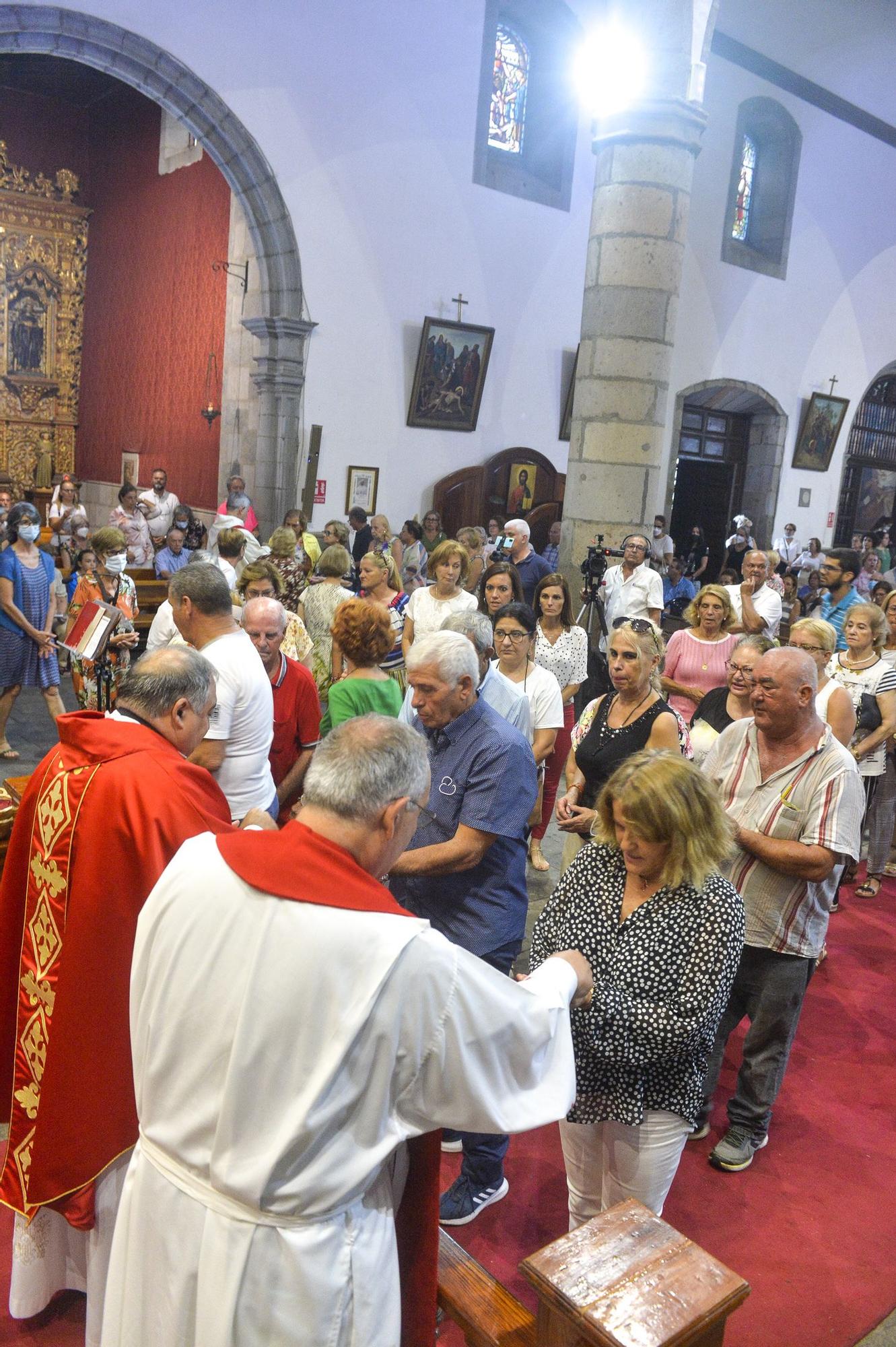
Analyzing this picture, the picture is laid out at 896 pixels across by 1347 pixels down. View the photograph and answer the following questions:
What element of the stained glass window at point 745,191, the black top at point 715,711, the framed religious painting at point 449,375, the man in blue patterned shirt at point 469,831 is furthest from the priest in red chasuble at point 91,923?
the stained glass window at point 745,191

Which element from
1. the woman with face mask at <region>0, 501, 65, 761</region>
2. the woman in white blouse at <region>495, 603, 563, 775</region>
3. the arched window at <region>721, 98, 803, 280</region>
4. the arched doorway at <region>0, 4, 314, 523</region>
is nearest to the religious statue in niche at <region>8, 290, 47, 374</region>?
the arched doorway at <region>0, 4, 314, 523</region>

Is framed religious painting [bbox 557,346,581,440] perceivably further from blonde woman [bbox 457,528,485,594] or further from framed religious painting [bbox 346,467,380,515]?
blonde woman [bbox 457,528,485,594]

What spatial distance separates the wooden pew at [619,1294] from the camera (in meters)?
1.28

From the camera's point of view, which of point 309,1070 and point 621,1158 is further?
point 621,1158

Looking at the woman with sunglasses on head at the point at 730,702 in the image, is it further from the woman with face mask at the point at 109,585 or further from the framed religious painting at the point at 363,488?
the framed religious painting at the point at 363,488

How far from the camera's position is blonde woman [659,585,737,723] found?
16.5ft

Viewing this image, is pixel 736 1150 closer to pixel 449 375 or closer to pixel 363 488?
pixel 363 488

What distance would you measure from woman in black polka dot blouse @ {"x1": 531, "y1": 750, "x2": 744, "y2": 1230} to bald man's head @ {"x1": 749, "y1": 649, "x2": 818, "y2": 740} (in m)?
0.70

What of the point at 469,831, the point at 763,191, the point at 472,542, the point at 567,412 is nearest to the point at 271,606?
the point at 469,831

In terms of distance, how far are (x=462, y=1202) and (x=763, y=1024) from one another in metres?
1.03

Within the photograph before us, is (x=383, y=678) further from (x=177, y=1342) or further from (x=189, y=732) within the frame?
(x=177, y=1342)

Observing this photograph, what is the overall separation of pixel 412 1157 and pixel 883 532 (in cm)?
1573

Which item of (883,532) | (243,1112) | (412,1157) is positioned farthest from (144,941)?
(883,532)

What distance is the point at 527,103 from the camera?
12.1m
